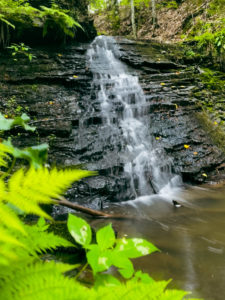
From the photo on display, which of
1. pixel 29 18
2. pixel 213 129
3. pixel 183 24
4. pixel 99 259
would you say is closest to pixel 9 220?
pixel 99 259

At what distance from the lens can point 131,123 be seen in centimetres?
685

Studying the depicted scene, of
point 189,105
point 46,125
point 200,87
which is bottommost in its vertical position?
point 46,125

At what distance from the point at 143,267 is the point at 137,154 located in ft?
12.0

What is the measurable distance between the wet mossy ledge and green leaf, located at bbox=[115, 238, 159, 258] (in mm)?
7530

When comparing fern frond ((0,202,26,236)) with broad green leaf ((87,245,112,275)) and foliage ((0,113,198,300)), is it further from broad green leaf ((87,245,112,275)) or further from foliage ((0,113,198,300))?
broad green leaf ((87,245,112,275))

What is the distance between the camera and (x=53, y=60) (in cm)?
784

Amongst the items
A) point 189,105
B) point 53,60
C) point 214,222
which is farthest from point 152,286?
point 53,60

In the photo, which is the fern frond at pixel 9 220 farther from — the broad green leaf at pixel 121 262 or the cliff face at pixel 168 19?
the cliff face at pixel 168 19

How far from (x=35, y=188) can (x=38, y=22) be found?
29.2 feet

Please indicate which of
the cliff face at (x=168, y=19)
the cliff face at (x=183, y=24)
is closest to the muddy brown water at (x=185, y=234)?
the cliff face at (x=183, y=24)

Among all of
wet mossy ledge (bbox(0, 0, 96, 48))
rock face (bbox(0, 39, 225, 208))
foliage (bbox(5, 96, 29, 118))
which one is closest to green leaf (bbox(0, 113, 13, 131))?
rock face (bbox(0, 39, 225, 208))

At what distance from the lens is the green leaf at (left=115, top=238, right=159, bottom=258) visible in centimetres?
95

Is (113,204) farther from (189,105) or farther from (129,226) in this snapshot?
(189,105)

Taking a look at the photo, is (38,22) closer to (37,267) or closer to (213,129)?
(213,129)
